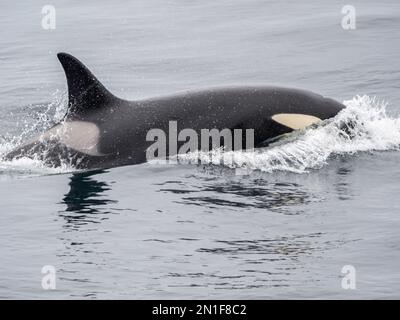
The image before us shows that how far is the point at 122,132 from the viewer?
14.7m

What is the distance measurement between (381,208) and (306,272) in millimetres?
2393

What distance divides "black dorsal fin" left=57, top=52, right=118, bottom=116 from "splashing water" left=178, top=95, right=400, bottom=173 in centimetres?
146

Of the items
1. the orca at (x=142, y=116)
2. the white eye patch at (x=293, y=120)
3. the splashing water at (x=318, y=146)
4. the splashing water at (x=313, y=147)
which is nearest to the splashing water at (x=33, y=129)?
the splashing water at (x=313, y=147)

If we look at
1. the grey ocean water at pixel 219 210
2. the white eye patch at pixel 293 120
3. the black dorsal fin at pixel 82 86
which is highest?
the black dorsal fin at pixel 82 86

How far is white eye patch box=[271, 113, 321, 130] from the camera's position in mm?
14781

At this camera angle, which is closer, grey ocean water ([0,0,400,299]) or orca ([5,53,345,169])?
grey ocean water ([0,0,400,299])

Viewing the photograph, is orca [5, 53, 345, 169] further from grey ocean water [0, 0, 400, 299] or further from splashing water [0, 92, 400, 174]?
grey ocean water [0, 0, 400, 299]

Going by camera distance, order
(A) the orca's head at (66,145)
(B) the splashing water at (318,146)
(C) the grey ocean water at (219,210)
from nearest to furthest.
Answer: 1. (C) the grey ocean water at (219,210)
2. (B) the splashing water at (318,146)
3. (A) the orca's head at (66,145)

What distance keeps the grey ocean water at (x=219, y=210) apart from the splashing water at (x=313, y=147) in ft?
0.10

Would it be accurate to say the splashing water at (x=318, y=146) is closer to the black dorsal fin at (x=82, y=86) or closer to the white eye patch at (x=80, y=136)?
the white eye patch at (x=80, y=136)

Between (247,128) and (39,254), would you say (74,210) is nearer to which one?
(39,254)

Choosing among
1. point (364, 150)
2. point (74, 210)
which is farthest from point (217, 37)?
point (74, 210)

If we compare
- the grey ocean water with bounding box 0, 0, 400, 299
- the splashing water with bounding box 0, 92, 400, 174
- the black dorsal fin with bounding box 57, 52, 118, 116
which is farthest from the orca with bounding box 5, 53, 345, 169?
the grey ocean water with bounding box 0, 0, 400, 299

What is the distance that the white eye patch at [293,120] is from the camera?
1478 centimetres
